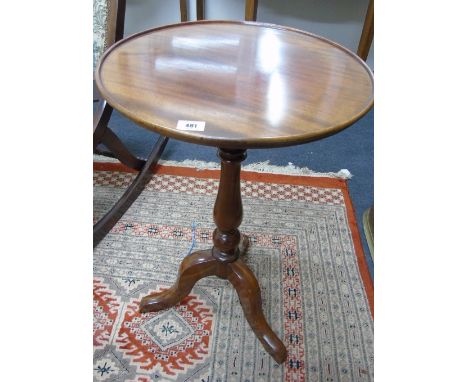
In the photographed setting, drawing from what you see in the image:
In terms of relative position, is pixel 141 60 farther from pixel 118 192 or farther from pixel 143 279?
pixel 118 192

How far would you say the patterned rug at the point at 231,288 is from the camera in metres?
1.17

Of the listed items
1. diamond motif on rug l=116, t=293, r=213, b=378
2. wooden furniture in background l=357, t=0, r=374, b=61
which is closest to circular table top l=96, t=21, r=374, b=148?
diamond motif on rug l=116, t=293, r=213, b=378

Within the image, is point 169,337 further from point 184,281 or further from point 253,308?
point 253,308

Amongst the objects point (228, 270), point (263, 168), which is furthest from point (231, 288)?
point (263, 168)

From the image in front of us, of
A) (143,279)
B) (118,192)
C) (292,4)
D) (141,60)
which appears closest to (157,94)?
Answer: (141,60)

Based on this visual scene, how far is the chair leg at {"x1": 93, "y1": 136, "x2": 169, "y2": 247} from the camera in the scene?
5.04 feet

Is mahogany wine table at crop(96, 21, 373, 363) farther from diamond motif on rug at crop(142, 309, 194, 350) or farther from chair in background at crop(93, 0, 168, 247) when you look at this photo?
chair in background at crop(93, 0, 168, 247)

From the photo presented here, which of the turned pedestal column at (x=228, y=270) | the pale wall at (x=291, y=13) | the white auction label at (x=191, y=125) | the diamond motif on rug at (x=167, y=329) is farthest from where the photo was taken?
the pale wall at (x=291, y=13)

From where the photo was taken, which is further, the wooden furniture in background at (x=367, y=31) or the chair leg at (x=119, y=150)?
the wooden furniture in background at (x=367, y=31)

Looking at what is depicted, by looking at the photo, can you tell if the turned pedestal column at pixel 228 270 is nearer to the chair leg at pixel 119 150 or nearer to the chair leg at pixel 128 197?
the chair leg at pixel 128 197

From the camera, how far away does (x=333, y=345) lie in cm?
123

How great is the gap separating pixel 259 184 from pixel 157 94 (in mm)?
1038

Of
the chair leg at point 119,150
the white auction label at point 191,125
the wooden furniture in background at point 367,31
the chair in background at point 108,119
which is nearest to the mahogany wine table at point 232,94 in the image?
the white auction label at point 191,125

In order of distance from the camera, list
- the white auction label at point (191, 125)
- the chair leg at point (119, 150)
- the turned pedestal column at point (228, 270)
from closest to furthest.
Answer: the white auction label at point (191, 125), the turned pedestal column at point (228, 270), the chair leg at point (119, 150)
